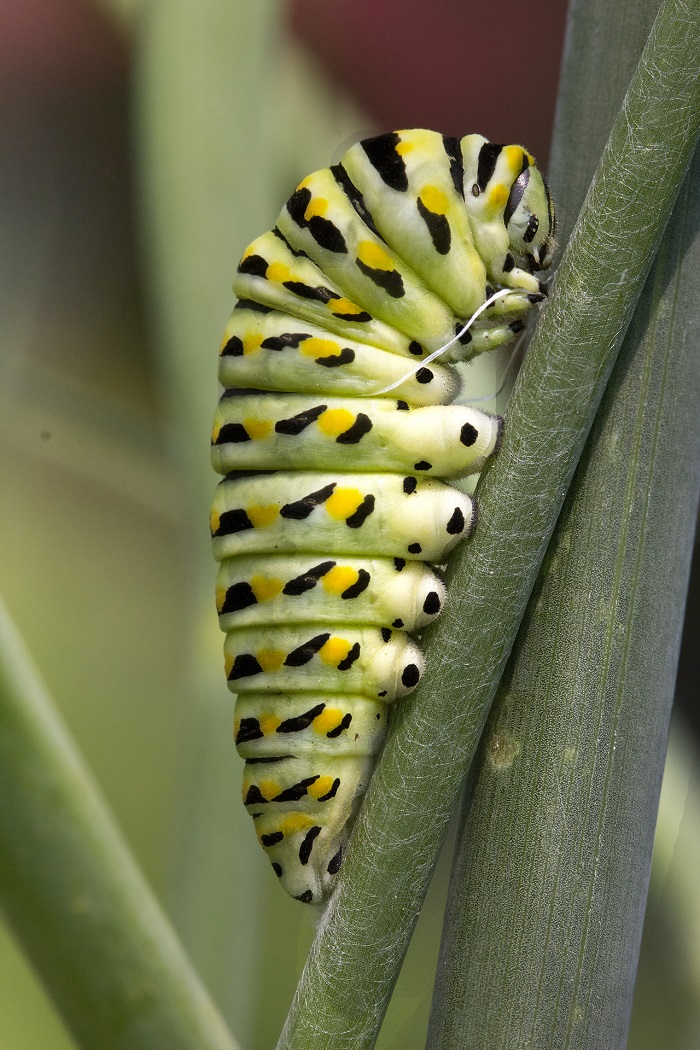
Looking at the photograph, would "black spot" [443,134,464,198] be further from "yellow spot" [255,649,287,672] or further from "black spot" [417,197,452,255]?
"yellow spot" [255,649,287,672]

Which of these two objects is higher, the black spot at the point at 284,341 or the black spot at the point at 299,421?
the black spot at the point at 284,341

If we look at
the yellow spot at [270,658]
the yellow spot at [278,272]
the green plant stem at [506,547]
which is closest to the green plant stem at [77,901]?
the green plant stem at [506,547]

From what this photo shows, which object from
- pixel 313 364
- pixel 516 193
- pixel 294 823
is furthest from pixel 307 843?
pixel 516 193

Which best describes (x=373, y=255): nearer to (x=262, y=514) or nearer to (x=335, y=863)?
(x=262, y=514)

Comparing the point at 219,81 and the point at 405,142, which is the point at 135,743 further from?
the point at 405,142

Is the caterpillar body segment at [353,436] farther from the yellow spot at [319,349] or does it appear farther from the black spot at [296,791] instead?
the black spot at [296,791]

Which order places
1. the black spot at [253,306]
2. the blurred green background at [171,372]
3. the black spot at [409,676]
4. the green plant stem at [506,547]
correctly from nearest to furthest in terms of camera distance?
the green plant stem at [506,547]
the black spot at [409,676]
the black spot at [253,306]
the blurred green background at [171,372]

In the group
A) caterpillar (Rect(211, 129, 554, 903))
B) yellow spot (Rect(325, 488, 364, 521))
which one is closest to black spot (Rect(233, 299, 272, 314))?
caterpillar (Rect(211, 129, 554, 903))
